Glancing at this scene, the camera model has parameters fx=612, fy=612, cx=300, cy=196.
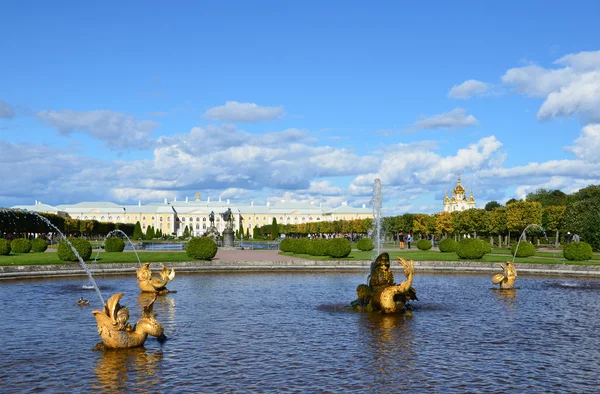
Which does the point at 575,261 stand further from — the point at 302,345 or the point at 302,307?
the point at 302,345

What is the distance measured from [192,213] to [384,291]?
144435 millimetres

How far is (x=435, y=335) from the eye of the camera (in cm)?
1150

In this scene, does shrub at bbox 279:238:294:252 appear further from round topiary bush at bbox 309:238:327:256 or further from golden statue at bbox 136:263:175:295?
golden statue at bbox 136:263:175:295

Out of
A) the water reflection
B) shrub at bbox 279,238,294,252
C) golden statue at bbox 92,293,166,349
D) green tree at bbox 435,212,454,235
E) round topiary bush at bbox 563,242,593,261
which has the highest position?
green tree at bbox 435,212,454,235

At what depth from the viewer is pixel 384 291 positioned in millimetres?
13812

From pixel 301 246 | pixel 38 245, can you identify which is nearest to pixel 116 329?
pixel 301 246

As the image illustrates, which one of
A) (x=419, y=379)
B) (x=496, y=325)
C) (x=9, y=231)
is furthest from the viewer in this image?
(x=9, y=231)

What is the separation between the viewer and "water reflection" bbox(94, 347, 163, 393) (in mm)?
8234

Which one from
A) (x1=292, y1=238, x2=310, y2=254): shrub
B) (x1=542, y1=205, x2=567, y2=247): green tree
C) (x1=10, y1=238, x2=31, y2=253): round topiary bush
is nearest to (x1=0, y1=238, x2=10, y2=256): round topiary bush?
(x1=10, y1=238, x2=31, y2=253): round topiary bush

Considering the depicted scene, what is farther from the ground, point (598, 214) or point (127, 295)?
point (598, 214)

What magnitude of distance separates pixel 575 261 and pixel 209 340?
21850 mm

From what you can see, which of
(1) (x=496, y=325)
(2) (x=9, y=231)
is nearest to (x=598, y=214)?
(1) (x=496, y=325)

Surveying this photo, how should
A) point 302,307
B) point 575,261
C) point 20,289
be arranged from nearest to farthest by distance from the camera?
point 302,307 < point 20,289 < point 575,261

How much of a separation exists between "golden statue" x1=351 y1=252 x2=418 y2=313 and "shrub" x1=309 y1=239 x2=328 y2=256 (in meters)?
16.5
